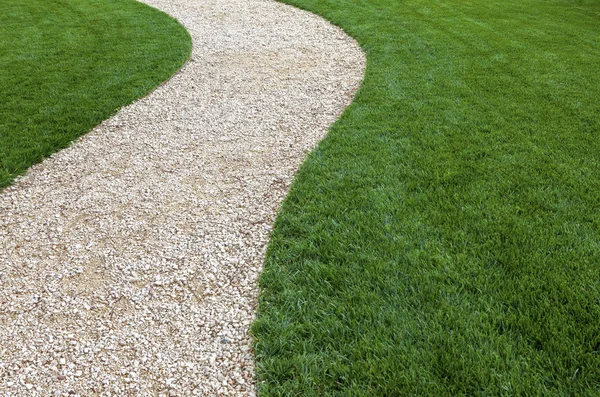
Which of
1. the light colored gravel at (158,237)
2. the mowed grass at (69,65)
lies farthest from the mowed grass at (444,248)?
the mowed grass at (69,65)

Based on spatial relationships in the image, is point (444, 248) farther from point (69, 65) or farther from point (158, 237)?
point (69, 65)

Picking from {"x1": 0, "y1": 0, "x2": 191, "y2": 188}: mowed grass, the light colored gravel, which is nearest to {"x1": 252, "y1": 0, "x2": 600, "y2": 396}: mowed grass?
the light colored gravel

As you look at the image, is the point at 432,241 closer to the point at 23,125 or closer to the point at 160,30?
the point at 23,125

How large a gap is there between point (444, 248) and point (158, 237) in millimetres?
2713

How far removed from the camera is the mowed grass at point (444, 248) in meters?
3.01

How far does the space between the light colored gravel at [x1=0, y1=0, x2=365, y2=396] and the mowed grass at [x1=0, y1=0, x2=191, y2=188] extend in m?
0.35

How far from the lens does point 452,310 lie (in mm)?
3402

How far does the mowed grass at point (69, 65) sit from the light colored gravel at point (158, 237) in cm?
35

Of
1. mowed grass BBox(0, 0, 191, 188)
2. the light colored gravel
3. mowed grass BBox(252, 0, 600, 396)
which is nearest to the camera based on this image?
mowed grass BBox(252, 0, 600, 396)

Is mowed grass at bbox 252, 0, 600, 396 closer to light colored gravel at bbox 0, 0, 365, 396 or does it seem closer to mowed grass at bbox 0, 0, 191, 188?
light colored gravel at bbox 0, 0, 365, 396

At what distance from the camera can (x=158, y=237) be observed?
4.50 meters

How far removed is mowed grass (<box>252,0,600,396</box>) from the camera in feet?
9.88

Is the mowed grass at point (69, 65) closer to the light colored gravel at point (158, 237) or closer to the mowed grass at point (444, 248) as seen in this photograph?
the light colored gravel at point (158, 237)

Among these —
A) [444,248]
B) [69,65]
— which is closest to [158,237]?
[444,248]
